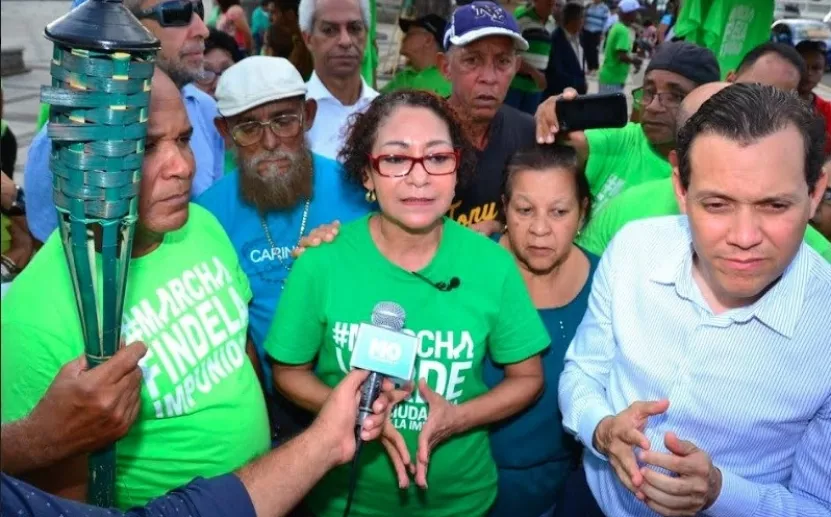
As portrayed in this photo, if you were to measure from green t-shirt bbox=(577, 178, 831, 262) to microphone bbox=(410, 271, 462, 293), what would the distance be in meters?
0.65

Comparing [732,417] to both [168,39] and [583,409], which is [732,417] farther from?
[168,39]

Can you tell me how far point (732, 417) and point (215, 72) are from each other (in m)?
4.17

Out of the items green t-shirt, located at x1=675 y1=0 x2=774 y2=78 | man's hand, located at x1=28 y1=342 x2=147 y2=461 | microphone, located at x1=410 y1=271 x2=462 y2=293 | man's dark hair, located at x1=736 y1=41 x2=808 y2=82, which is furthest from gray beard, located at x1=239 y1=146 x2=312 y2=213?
green t-shirt, located at x1=675 y1=0 x2=774 y2=78

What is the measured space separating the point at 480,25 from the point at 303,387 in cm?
182

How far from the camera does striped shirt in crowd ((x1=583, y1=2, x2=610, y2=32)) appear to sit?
15.1 m

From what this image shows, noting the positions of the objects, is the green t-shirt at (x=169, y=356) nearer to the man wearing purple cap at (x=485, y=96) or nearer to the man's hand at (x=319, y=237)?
the man's hand at (x=319, y=237)

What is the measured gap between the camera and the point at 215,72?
496cm

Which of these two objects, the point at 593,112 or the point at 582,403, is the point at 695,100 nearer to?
the point at 593,112

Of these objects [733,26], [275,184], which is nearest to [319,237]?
[275,184]

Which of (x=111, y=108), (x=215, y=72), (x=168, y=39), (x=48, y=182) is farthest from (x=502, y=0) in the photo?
(x=111, y=108)

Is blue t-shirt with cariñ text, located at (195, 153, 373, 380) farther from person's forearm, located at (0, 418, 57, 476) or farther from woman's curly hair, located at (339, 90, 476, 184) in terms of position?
person's forearm, located at (0, 418, 57, 476)

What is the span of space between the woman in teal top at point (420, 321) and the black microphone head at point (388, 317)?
7.9 inches

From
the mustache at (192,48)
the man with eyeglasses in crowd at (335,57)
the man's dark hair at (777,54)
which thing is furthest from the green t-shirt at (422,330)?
the man's dark hair at (777,54)

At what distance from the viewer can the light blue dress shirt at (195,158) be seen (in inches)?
93.4
